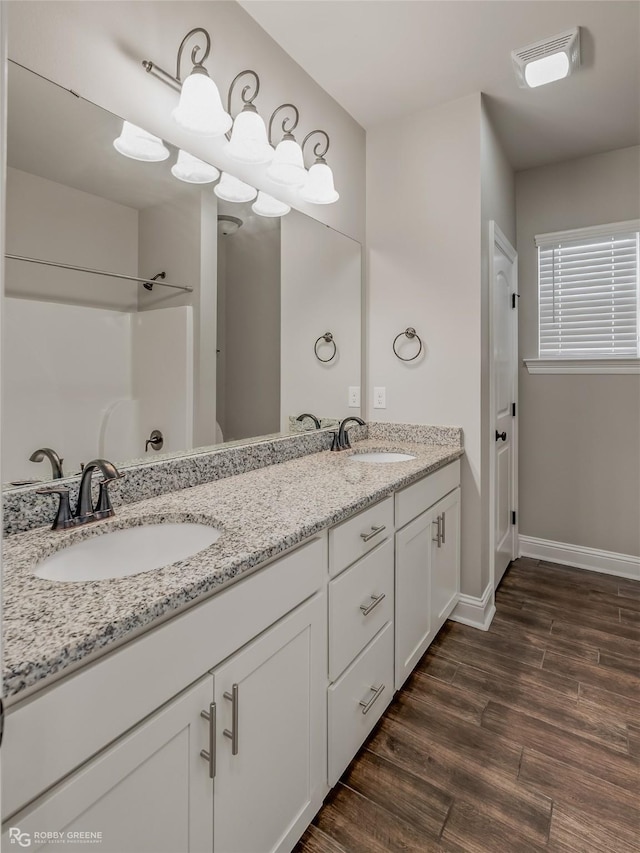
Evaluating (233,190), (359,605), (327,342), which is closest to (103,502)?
(359,605)

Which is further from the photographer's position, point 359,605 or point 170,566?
point 359,605

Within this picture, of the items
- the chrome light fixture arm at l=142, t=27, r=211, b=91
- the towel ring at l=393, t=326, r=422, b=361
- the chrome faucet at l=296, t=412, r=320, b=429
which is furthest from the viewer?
the towel ring at l=393, t=326, r=422, b=361

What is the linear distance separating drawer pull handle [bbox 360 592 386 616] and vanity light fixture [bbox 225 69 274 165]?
158cm

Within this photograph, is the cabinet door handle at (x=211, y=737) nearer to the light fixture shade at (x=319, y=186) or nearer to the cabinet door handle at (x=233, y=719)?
the cabinet door handle at (x=233, y=719)

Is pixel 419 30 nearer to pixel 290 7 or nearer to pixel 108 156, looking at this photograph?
pixel 290 7

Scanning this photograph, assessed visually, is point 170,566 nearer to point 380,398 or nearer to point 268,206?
point 268,206

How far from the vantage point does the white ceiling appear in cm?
171

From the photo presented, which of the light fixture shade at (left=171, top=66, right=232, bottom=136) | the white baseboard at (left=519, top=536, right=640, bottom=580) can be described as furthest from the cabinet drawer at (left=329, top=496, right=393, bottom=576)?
the white baseboard at (left=519, top=536, right=640, bottom=580)

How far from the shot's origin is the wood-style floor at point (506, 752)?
1254mm

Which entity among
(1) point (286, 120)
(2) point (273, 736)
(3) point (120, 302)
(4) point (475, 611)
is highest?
(1) point (286, 120)

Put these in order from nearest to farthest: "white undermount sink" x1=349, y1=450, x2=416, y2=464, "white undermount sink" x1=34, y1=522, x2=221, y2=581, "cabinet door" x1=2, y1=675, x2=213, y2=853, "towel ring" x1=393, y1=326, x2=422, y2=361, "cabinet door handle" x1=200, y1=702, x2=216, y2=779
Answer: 1. "cabinet door" x1=2, y1=675, x2=213, y2=853
2. "cabinet door handle" x1=200, y1=702, x2=216, y2=779
3. "white undermount sink" x1=34, y1=522, x2=221, y2=581
4. "white undermount sink" x1=349, y1=450, x2=416, y2=464
5. "towel ring" x1=393, y1=326, x2=422, y2=361

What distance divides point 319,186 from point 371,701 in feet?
6.65

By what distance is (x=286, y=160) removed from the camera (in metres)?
1.84

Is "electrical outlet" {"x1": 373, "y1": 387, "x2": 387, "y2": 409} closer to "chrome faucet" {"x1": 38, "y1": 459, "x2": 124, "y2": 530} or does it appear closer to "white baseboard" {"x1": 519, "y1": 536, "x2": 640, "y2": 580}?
"white baseboard" {"x1": 519, "y1": 536, "x2": 640, "y2": 580}
